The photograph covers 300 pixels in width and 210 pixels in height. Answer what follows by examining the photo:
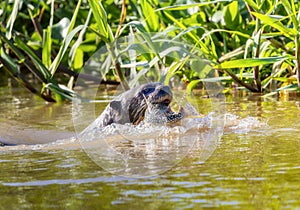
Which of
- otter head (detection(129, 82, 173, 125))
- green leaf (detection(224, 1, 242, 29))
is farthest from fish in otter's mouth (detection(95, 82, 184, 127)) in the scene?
green leaf (detection(224, 1, 242, 29))

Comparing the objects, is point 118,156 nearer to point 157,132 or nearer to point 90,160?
point 90,160

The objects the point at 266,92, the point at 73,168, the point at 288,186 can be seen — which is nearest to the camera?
the point at 288,186

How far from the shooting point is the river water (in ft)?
7.12

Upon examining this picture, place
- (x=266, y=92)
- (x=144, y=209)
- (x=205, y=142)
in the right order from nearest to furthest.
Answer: (x=144, y=209) < (x=205, y=142) < (x=266, y=92)

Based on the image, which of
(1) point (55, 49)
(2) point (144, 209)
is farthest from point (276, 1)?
(1) point (55, 49)

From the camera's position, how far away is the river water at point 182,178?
2170 mm

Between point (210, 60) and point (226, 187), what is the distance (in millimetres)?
1656

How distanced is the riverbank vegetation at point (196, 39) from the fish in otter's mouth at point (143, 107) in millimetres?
168

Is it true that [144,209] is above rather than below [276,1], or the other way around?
below

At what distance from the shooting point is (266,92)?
4547 millimetres

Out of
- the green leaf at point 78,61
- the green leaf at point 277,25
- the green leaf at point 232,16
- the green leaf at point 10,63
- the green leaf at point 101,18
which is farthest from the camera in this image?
the green leaf at point 78,61

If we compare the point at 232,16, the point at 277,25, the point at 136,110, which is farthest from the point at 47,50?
the point at 277,25

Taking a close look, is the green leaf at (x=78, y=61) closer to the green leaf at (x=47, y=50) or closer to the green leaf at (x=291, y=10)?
the green leaf at (x=47, y=50)

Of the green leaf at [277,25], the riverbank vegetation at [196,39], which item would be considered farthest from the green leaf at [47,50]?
the green leaf at [277,25]
